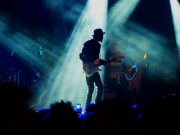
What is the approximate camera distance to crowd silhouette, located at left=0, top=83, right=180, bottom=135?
46.9 inches

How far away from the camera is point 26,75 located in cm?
731

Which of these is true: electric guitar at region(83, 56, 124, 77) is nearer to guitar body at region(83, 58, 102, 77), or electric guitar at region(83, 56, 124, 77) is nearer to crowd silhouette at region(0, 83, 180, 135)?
guitar body at region(83, 58, 102, 77)

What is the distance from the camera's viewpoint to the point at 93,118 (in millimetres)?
1531

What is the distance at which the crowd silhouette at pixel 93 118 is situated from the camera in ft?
3.91

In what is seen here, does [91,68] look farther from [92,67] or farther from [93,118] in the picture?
[93,118]

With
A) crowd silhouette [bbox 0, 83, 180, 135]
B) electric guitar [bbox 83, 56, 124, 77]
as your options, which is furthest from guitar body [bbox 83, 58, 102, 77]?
crowd silhouette [bbox 0, 83, 180, 135]

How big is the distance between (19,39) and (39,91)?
91.2 inches

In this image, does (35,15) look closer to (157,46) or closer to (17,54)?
(17,54)

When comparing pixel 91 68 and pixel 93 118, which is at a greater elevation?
pixel 91 68

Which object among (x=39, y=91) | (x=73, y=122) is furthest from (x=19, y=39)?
(x=73, y=122)

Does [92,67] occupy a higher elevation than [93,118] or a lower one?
higher

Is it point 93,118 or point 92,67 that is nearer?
point 93,118

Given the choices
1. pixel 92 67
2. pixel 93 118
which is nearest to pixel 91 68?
pixel 92 67

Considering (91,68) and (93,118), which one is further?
(91,68)
